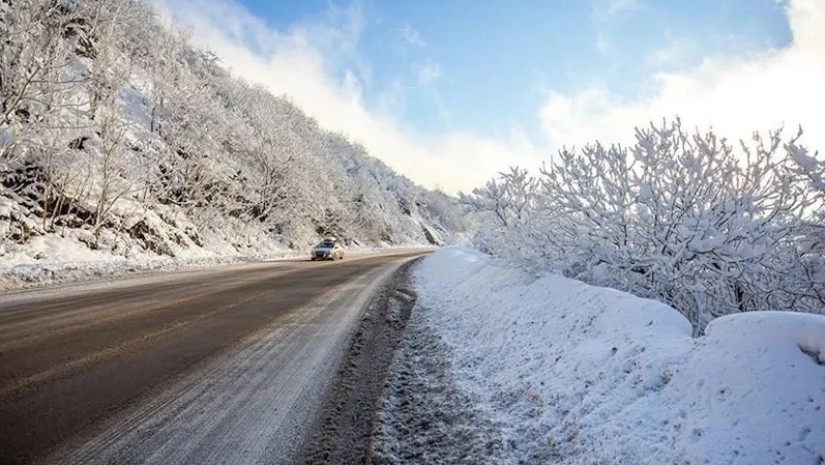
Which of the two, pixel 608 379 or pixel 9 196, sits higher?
pixel 608 379

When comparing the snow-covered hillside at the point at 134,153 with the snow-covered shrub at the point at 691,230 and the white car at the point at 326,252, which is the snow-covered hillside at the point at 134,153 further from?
the snow-covered shrub at the point at 691,230

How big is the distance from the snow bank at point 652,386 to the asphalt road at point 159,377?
82.2 inches

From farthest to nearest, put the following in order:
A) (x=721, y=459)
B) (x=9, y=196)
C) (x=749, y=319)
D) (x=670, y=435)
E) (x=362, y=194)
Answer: (x=362, y=194) → (x=9, y=196) → (x=749, y=319) → (x=670, y=435) → (x=721, y=459)

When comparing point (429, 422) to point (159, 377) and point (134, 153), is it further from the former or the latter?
point (134, 153)

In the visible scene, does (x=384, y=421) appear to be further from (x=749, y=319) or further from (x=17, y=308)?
(x=17, y=308)

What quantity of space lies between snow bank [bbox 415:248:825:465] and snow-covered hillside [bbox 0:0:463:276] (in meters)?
16.8

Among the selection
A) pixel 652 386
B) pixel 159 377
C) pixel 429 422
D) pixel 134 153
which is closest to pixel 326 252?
pixel 134 153

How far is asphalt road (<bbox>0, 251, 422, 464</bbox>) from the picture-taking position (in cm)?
352

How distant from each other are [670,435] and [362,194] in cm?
6306

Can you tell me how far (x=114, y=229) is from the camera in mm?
20875

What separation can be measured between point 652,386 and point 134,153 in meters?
27.7

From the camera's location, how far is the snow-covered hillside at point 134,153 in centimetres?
1656

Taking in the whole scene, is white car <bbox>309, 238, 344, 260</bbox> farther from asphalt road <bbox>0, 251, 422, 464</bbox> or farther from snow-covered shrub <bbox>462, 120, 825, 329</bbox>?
snow-covered shrub <bbox>462, 120, 825, 329</bbox>

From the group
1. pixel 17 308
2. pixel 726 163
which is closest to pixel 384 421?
pixel 726 163
